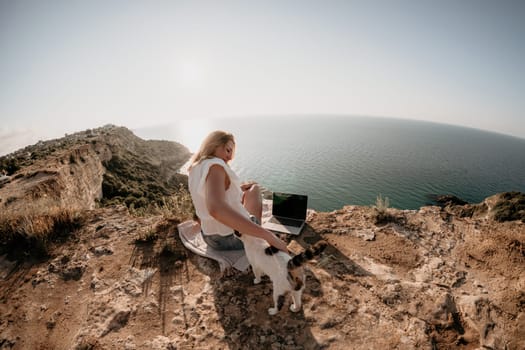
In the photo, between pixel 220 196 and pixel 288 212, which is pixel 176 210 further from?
pixel 220 196

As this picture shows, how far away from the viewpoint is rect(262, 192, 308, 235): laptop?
4.92 meters

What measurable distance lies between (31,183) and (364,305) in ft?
61.9

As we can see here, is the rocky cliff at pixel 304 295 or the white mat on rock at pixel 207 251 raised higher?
the white mat on rock at pixel 207 251

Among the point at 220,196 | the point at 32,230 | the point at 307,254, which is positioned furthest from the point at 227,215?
the point at 32,230

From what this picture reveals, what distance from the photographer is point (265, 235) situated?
231cm

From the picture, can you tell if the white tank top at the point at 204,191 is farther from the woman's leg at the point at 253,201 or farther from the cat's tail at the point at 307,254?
the cat's tail at the point at 307,254

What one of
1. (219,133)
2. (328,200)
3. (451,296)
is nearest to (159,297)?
(219,133)

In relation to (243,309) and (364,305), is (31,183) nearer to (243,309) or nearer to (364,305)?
(243,309)

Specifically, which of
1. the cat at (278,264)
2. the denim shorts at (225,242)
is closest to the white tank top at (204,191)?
the denim shorts at (225,242)

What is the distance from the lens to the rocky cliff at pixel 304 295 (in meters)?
2.57

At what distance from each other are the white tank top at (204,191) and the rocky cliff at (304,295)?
0.87 meters

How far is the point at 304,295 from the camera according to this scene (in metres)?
3.11

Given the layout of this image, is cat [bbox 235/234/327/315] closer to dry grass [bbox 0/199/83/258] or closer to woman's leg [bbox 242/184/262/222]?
woman's leg [bbox 242/184/262/222]

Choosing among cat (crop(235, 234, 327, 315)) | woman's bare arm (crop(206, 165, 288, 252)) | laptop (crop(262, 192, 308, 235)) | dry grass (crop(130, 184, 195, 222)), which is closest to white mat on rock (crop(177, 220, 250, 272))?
dry grass (crop(130, 184, 195, 222))
